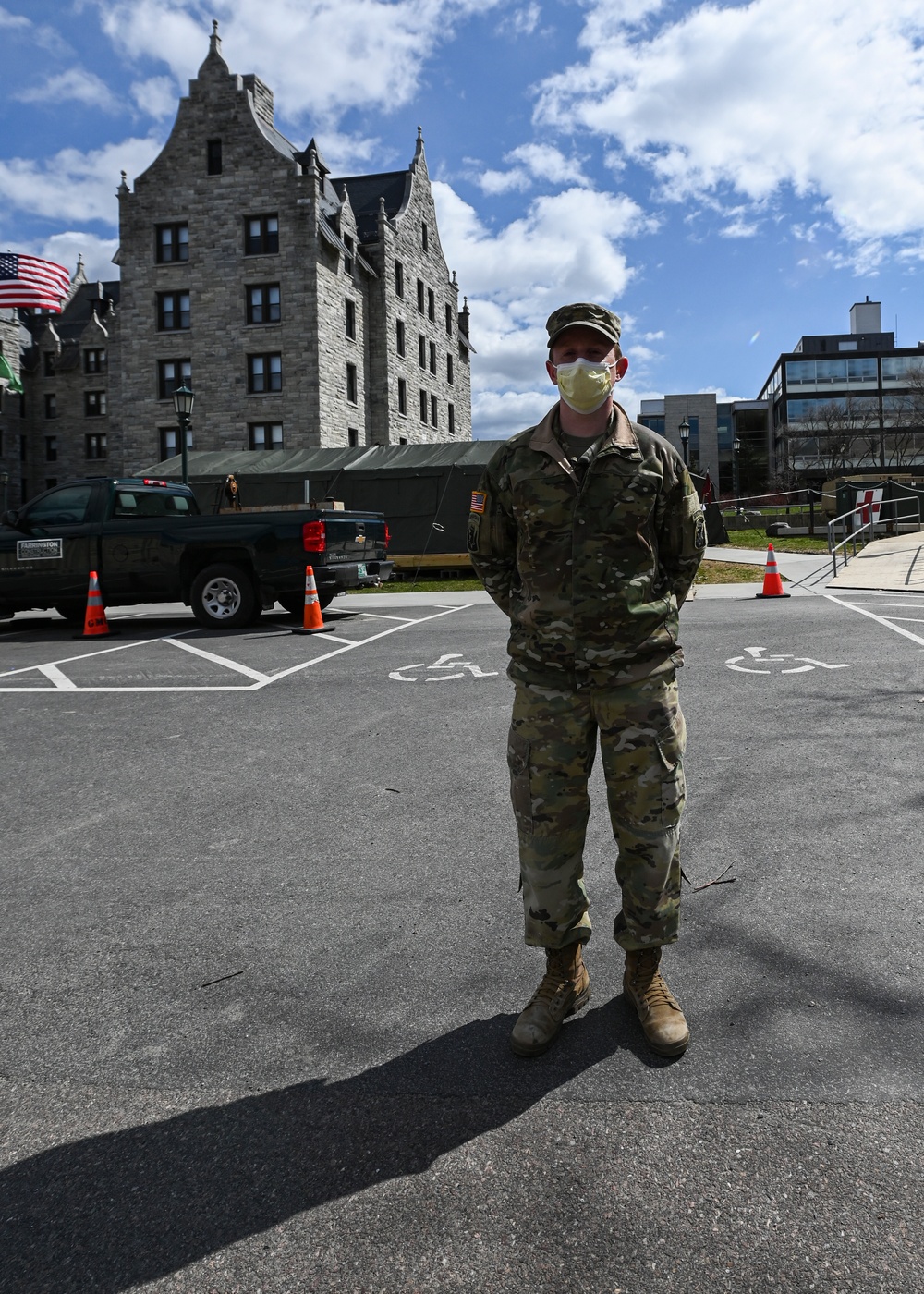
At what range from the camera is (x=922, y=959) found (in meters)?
3.04

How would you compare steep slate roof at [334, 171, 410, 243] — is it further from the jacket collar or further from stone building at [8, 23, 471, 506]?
the jacket collar

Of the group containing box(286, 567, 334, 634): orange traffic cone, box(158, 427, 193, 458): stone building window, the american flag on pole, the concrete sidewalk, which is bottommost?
box(286, 567, 334, 634): orange traffic cone

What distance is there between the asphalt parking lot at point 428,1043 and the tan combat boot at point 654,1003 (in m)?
0.06

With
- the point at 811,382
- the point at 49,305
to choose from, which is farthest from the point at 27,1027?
the point at 811,382

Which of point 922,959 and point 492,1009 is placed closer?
point 492,1009

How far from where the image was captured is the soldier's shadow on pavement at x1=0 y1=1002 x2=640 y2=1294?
1.90m

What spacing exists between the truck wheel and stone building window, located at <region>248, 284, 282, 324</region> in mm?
23966

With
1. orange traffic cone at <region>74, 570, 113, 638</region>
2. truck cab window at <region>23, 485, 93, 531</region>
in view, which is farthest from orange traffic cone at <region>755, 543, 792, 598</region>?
truck cab window at <region>23, 485, 93, 531</region>

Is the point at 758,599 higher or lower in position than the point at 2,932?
higher

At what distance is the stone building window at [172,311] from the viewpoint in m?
34.8

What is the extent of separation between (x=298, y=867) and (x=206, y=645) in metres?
7.62

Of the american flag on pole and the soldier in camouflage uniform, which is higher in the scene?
the american flag on pole

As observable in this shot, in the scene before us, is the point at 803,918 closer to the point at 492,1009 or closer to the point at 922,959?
the point at 922,959

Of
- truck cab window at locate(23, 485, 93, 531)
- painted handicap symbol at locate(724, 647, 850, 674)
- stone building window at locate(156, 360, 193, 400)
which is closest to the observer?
painted handicap symbol at locate(724, 647, 850, 674)
